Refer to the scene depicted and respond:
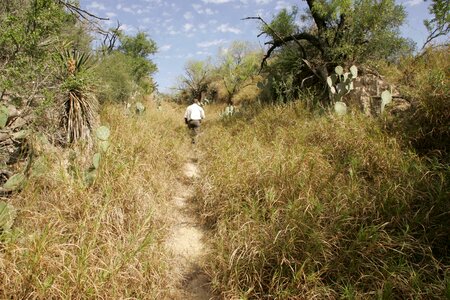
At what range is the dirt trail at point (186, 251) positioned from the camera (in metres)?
2.79

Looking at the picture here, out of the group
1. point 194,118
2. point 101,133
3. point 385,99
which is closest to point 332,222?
point 101,133

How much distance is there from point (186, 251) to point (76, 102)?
344cm

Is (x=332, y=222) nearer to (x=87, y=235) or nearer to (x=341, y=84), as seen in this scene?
(x=87, y=235)

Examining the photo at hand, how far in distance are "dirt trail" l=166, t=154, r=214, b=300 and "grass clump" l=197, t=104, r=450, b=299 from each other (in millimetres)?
198

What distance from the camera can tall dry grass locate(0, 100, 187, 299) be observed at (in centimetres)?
216

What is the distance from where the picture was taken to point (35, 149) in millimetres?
3795

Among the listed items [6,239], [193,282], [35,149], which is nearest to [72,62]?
[35,149]

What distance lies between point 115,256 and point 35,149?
2.18 meters

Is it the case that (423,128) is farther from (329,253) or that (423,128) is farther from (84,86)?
(84,86)

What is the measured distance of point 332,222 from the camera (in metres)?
2.90

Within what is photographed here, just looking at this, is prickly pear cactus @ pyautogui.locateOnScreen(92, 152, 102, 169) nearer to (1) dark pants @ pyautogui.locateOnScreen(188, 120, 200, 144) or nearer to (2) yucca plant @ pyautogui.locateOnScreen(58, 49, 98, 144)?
(2) yucca plant @ pyautogui.locateOnScreen(58, 49, 98, 144)

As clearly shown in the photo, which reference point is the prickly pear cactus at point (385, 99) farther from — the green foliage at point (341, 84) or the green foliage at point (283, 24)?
the green foliage at point (283, 24)

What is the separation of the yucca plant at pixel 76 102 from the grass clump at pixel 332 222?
2.45 meters

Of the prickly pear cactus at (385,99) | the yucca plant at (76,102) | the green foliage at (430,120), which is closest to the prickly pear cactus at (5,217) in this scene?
the yucca plant at (76,102)
